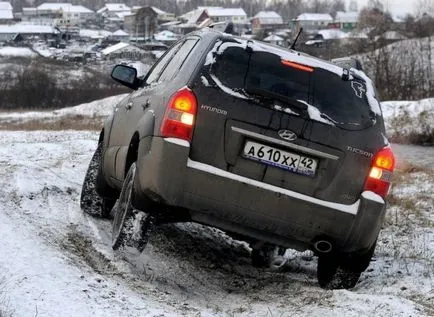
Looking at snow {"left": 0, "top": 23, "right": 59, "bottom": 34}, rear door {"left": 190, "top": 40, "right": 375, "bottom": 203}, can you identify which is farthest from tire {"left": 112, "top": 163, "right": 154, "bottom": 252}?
snow {"left": 0, "top": 23, "right": 59, "bottom": 34}

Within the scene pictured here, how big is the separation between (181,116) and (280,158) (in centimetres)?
75

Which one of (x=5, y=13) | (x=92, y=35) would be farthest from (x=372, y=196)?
(x=5, y=13)

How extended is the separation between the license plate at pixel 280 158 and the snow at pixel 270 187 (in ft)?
0.50

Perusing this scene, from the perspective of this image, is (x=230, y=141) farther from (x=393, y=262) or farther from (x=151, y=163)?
(x=393, y=262)

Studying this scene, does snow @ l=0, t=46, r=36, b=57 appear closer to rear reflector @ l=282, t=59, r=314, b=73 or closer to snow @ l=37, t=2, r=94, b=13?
snow @ l=37, t=2, r=94, b=13

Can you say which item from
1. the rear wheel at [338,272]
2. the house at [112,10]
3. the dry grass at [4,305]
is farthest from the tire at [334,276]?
the house at [112,10]

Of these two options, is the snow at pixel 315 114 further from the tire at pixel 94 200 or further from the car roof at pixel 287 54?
the tire at pixel 94 200

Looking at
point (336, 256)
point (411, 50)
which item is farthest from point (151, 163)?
point (411, 50)

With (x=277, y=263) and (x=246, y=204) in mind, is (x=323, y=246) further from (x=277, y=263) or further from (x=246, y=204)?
(x=277, y=263)

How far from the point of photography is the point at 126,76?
21.2 feet

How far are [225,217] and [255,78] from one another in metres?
1.03

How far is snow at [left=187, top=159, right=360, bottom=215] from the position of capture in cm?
442

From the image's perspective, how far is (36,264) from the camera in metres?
4.29

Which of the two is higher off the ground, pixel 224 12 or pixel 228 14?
pixel 224 12
